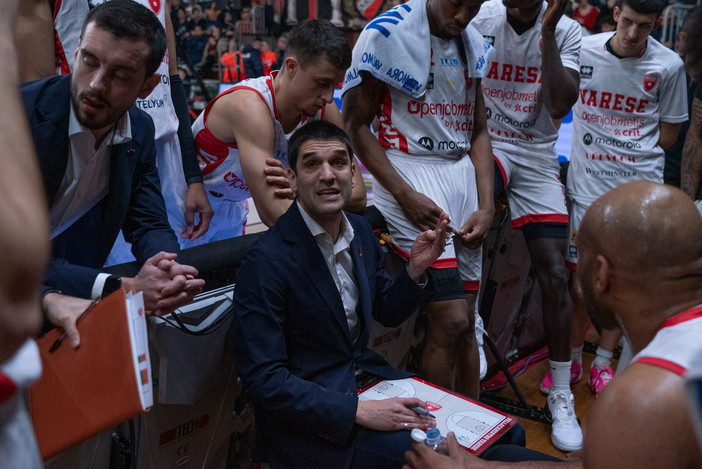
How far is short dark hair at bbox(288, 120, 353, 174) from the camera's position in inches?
97.7

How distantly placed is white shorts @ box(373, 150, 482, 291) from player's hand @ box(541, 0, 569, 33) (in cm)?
76

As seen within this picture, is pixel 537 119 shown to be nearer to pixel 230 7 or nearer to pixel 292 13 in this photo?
pixel 292 13

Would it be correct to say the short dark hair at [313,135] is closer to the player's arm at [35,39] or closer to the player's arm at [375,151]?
the player's arm at [375,151]

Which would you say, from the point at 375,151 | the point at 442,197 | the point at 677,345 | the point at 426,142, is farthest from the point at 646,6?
the point at 677,345

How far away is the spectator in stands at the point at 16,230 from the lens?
2.27 ft

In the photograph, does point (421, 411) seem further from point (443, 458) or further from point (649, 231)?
point (649, 231)

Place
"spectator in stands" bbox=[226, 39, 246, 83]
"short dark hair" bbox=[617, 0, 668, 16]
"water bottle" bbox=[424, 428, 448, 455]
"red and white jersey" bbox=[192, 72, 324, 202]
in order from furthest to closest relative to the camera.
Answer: "spectator in stands" bbox=[226, 39, 246, 83]
"short dark hair" bbox=[617, 0, 668, 16]
"red and white jersey" bbox=[192, 72, 324, 202]
"water bottle" bbox=[424, 428, 448, 455]

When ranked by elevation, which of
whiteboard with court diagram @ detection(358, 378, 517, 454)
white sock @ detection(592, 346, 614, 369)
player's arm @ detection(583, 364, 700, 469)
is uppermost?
player's arm @ detection(583, 364, 700, 469)

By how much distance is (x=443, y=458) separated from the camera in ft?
6.36

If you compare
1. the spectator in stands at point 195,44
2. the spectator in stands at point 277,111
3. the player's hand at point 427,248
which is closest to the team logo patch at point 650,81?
the spectator in stands at point 277,111

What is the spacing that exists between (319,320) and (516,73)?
198cm

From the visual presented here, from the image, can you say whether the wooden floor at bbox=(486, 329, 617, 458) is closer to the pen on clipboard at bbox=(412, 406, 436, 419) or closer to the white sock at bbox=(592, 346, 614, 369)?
the white sock at bbox=(592, 346, 614, 369)

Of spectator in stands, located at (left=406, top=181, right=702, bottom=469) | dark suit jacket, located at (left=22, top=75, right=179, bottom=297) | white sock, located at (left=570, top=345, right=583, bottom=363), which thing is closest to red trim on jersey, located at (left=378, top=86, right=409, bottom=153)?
dark suit jacket, located at (left=22, top=75, right=179, bottom=297)

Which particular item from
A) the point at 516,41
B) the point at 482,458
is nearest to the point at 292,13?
the point at 516,41
